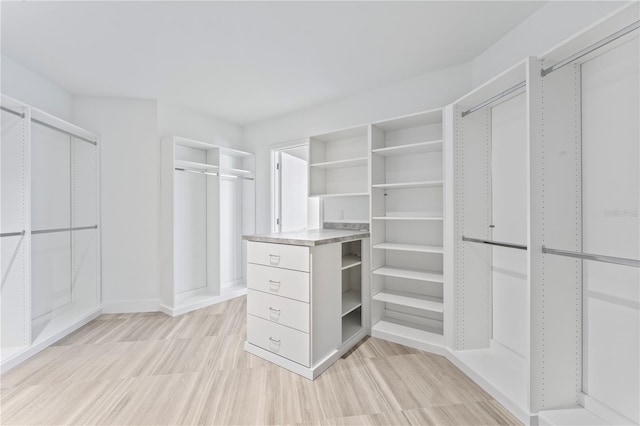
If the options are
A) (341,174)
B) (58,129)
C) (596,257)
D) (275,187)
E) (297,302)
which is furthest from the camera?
(275,187)

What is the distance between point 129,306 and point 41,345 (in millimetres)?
891

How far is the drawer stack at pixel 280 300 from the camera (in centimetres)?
186

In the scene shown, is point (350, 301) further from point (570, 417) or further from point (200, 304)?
point (200, 304)

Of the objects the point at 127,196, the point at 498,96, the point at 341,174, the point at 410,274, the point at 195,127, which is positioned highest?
the point at 195,127

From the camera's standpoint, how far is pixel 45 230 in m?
2.50

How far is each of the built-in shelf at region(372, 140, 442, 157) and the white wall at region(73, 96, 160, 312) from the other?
2672mm

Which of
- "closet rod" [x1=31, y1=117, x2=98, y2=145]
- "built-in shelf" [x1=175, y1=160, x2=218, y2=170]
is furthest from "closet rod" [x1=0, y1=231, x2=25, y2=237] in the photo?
"built-in shelf" [x1=175, y1=160, x2=218, y2=170]

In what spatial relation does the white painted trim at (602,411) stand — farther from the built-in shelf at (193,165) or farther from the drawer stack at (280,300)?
the built-in shelf at (193,165)

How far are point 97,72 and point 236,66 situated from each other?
4.57ft

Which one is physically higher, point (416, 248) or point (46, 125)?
point (46, 125)

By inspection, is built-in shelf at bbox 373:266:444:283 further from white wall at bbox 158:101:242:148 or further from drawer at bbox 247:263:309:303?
white wall at bbox 158:101:242:148

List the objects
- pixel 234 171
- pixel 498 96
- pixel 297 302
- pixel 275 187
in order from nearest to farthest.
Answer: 1. pixel 498 96
2. pixel 297 302
3. pixel 234 171
4. pixel 275 187

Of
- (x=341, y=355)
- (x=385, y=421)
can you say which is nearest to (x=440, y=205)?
(x=341, y=355)

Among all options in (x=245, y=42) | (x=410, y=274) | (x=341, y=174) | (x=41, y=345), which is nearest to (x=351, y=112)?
(x=341, y=174)
